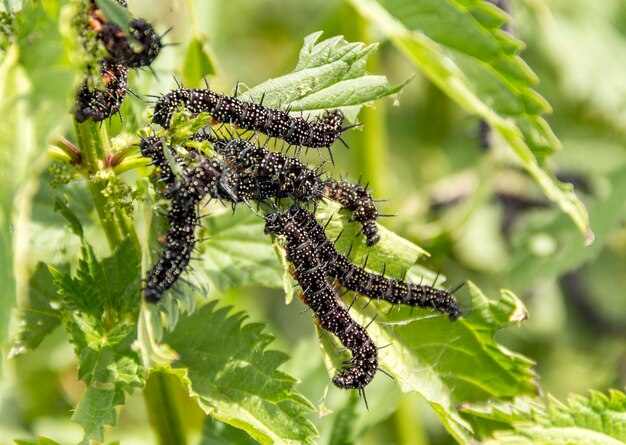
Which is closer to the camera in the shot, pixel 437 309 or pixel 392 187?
pixel 437 309

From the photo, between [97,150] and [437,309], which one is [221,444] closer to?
[437,309]

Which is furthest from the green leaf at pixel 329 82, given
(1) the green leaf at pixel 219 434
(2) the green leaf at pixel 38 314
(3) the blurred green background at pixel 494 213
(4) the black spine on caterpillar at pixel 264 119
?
(1) the green leaf at pixel 219 434

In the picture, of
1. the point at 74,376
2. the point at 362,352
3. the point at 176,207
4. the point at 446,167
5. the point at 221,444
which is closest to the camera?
the point at 176,207

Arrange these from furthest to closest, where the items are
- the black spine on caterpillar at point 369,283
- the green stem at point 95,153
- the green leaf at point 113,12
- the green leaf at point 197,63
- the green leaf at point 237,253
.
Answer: the green leaf at point 197,63 < the green leaf at point 237,253 < the black spine on caterpillar at point 369,283 < the green stem at point 95,153 < the green leaf at point 113,12

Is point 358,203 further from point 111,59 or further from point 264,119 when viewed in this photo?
point 111,59

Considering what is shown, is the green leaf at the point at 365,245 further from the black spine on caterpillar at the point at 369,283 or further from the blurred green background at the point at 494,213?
the blurred green background at the point at 494,213

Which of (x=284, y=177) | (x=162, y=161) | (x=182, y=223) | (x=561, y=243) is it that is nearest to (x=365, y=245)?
(x=284, y=177)

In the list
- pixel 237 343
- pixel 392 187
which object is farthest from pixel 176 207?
pixel 392 187

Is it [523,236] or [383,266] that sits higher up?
[523,236]
